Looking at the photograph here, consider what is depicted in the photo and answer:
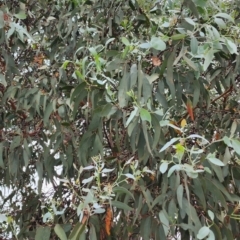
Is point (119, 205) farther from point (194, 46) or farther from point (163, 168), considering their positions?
point (194, 46)

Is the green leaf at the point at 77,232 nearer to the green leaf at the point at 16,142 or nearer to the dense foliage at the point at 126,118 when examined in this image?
the dense foliage at the point at 126,118

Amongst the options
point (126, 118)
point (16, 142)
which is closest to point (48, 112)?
point (16, 142)

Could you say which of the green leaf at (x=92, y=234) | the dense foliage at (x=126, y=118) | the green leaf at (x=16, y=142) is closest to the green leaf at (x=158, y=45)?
the dense foliage at (x=126, y=118)

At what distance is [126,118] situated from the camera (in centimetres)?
82

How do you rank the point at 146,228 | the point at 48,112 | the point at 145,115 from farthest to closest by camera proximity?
the point at 48,112 < the point at 146,228 < the point at 145,115

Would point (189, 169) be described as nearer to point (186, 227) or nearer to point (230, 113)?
point (186, 227)

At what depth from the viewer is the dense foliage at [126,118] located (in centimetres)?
74

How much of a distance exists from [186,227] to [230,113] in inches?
14.2

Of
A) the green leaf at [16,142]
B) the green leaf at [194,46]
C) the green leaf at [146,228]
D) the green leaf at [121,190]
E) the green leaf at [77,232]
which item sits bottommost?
the green leaf at [146,228]

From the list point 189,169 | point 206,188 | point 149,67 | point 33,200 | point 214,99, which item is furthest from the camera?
point 33,200

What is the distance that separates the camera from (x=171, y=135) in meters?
0.90

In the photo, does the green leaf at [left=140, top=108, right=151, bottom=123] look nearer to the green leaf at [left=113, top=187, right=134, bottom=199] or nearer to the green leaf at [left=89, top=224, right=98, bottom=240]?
the green leaf at [left=113, top=187, right=134, bottom=199]

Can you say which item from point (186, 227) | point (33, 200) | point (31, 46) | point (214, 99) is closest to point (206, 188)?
point (186, 227)

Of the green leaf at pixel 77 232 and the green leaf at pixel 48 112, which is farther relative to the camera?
the green leaf at pixel 48 112
